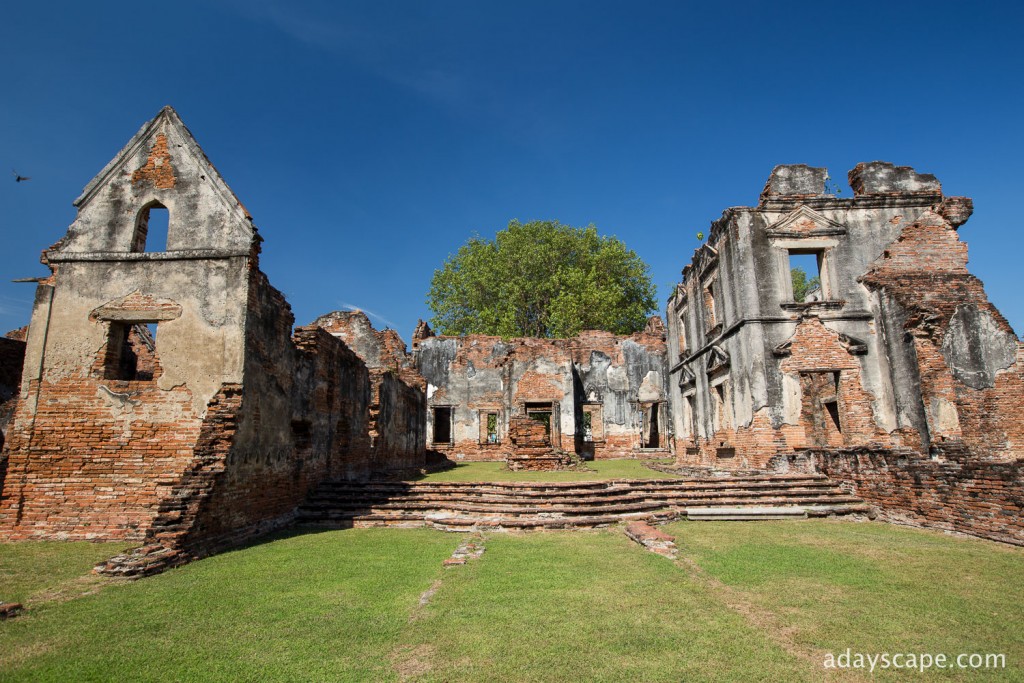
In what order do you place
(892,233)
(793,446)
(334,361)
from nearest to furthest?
1. (334,361)
2. (793,446)
3. (892,233)

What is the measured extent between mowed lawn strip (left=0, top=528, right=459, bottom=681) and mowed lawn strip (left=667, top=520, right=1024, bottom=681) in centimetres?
362

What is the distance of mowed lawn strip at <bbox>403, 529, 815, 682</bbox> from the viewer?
416 cm

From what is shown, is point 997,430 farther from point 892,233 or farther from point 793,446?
point 892,233

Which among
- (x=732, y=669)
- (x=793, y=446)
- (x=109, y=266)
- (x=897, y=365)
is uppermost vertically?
(x=109, y=266)

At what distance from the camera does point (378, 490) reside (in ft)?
40.2

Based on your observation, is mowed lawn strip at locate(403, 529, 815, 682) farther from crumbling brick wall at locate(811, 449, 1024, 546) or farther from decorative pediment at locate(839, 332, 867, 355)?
decorative pediment at locate(839, 332, 867, 355)

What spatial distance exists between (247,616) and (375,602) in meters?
1.17

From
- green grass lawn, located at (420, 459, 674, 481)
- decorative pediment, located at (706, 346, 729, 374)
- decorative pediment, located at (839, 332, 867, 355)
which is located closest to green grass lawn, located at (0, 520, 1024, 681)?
green grass lawn, located at (420, 459, 674, 481)

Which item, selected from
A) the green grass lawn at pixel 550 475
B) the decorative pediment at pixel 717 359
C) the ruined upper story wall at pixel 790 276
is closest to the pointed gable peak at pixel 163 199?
the green grass lawn at pixel 550 475

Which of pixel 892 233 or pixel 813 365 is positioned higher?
pixel 892 233

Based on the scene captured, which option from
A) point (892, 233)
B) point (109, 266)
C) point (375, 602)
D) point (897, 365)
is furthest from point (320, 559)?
point (892, 233)

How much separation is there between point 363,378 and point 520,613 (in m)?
11.5

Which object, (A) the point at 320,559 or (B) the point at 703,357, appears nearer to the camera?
(A) the point at 320,559

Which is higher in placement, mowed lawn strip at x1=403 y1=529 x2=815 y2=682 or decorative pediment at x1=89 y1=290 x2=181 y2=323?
decorative pediment at x1=89 y1=290 x2=181 y2=323
